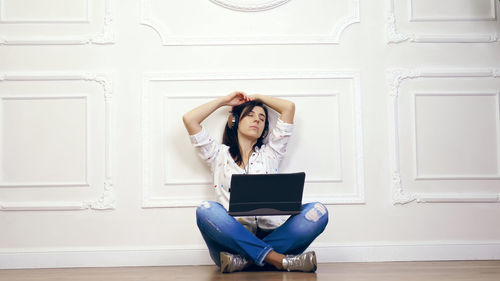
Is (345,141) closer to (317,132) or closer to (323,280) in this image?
(317,132)

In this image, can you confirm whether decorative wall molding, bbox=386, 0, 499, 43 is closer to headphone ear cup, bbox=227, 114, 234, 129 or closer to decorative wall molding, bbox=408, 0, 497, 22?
decorative wall molding, bbox=408, 0, 497, 22

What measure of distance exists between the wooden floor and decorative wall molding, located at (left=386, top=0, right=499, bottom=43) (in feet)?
3.64

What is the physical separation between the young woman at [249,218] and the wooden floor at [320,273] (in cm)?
8

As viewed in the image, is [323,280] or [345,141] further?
[345,141]

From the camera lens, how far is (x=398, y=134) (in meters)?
2.74

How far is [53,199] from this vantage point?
2666 millimetres

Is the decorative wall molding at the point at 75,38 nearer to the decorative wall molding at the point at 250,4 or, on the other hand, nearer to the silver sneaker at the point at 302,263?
the decorative wall molding at the point at 250,4

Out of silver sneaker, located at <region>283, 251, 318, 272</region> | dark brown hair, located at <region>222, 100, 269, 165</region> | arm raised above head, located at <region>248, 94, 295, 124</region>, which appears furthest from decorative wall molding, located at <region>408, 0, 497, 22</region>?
silver sneaker, located at <region>283, 251, 318, 272</region>

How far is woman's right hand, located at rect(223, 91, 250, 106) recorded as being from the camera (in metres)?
2.61

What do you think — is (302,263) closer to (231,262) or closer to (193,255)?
(231,262)

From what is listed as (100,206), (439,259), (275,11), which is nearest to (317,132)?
(275,11)

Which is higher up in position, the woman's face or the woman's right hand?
the woman's right hand

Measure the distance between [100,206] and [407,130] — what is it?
5.18 ft

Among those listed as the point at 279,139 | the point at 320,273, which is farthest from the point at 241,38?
the point at 320,273
